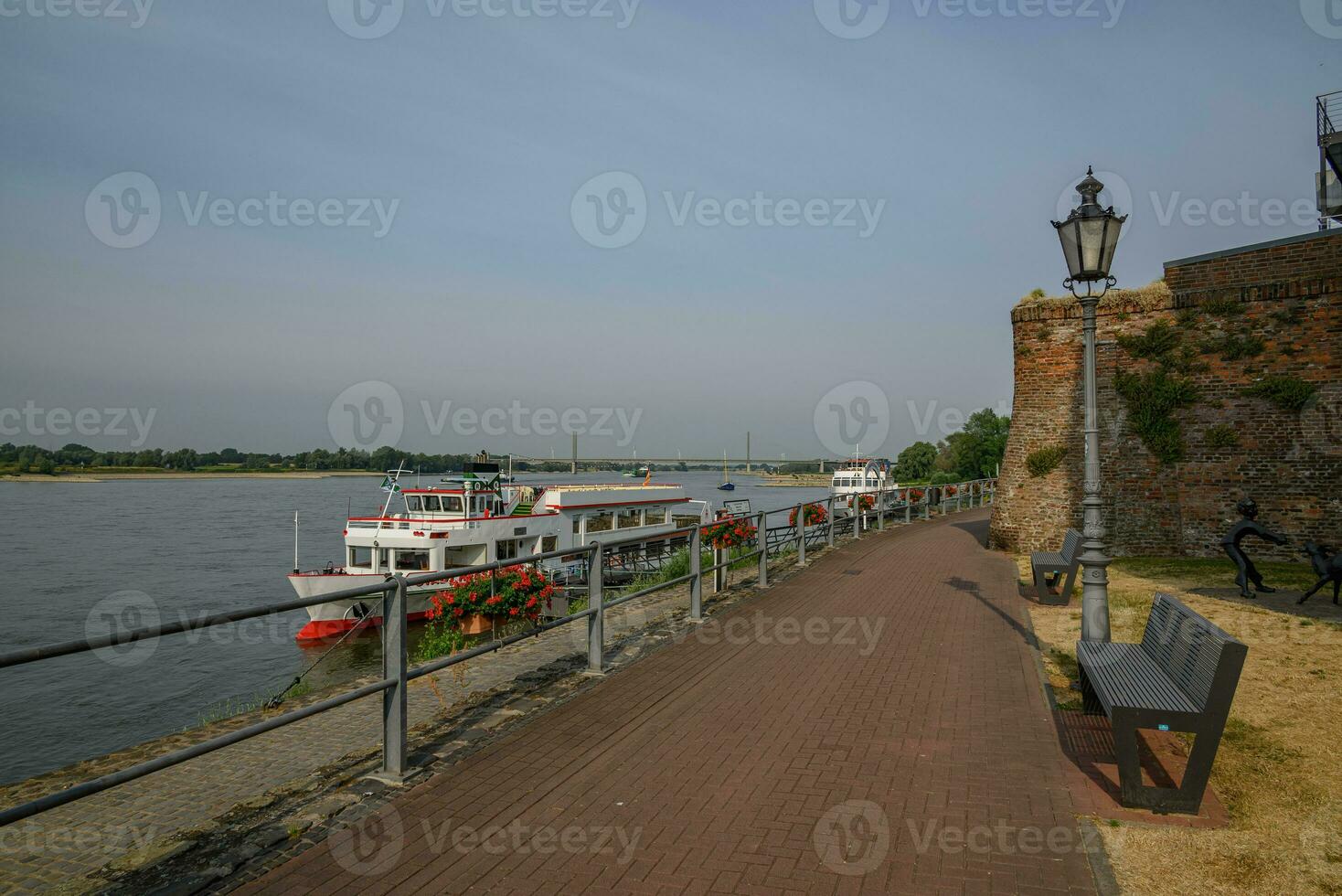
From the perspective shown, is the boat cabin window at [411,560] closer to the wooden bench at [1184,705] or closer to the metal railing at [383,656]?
the metal railing at [383,656]

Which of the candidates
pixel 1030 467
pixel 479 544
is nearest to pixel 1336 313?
pixel 1030 467

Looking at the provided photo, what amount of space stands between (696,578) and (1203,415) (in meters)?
10.7

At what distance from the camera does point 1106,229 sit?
7.07 metres

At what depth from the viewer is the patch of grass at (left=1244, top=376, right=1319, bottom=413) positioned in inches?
526

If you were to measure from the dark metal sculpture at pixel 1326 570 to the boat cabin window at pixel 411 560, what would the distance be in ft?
62.8

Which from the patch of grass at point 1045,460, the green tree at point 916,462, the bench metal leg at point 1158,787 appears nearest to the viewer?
the bench metal leg at point 1158,787

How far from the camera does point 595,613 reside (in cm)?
690

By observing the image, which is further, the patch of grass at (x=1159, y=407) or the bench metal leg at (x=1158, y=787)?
the patch of grass at (x=1159, y=407)

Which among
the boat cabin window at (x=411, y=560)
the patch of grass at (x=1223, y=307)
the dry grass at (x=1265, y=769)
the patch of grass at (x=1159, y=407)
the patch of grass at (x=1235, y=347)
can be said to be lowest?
the boat cabin window at (x=411, y=560)

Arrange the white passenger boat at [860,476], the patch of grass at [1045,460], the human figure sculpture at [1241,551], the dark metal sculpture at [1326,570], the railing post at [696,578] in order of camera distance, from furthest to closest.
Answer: the white passenger boat at [860,476] < the patch of grass at [1045,460] < the human figure sculpture at [1241,551] < the dark metal sculpture at [1326,570] < the railing post at [696,578]

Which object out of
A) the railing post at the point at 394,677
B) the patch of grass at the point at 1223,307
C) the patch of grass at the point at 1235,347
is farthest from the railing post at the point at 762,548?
the patch of grass at the point at 1223,307

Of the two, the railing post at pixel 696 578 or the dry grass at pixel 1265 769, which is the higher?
the railing post at pixel 696 578

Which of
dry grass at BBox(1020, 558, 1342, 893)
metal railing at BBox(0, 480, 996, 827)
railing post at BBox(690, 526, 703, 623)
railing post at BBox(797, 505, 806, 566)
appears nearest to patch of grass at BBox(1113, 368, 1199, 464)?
dry grass at BBox(1020, 558, 1342, 893)

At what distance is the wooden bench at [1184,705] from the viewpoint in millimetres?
4156
